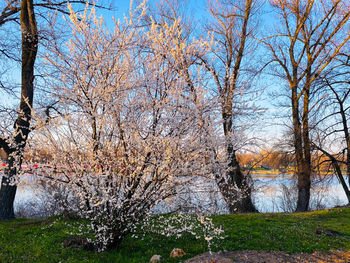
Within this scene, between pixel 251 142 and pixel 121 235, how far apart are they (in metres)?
5.95

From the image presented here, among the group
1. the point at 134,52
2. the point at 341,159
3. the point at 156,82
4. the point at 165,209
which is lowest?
the point at 165,209

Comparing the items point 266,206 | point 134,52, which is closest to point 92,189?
point 134,52

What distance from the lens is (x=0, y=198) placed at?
336 inches

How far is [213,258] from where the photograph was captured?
4.21m

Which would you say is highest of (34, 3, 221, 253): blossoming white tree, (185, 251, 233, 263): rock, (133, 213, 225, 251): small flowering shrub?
(34, 3, 221, 253): blossoming white tree

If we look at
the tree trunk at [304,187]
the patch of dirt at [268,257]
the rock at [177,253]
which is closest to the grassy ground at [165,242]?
the rock at [177,253]

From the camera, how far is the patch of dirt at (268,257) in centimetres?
427

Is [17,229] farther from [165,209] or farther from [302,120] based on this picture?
[302,120]

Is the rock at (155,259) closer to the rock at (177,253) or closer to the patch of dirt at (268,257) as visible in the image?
the rock at (177,253)

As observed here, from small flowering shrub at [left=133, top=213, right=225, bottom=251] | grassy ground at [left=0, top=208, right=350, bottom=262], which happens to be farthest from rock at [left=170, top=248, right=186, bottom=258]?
small flowering shrub at [left=133, top=213, right=225, bottom=251]

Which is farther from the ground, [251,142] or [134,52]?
[134,52]

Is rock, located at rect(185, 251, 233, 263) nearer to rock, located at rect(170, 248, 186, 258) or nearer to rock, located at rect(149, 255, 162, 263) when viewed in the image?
rock, located at rect(170, 248, 186, 258)

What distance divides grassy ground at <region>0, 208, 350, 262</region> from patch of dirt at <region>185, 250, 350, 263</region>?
23 centimetres

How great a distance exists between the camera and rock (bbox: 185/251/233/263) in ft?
13.6
